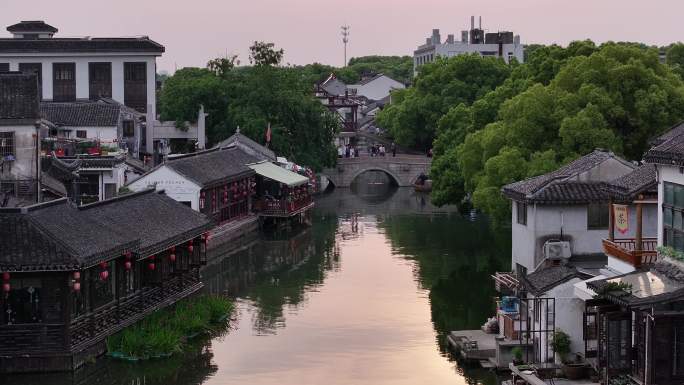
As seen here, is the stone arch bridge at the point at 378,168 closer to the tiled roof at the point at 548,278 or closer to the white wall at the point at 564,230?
the white wall at the point at 564,230

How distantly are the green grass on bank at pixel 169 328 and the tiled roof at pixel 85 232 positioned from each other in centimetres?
192

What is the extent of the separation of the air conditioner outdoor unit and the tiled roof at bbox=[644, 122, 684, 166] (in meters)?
9.45

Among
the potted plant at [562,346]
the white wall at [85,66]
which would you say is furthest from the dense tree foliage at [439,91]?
the potted plant at [562,346]

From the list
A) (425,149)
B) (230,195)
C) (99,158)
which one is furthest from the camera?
(425,149)

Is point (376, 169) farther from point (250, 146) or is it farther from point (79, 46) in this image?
point (79, 46)

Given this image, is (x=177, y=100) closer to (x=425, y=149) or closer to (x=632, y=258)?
(x=425, y=149)

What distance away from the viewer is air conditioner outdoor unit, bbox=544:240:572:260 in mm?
37875

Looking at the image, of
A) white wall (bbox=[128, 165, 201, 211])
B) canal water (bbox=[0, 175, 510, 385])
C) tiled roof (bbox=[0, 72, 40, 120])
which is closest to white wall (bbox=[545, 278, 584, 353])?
canal water (bbox=[0, 175, 510, 385])

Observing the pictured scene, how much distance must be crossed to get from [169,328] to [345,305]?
8.78m

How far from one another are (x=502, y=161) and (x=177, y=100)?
38.3 meters

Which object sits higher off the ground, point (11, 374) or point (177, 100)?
point (177, 100)

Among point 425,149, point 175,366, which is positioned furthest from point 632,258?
point 425,149

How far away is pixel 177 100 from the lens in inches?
3349

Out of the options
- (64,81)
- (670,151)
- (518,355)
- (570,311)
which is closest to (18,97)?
(518,355)
